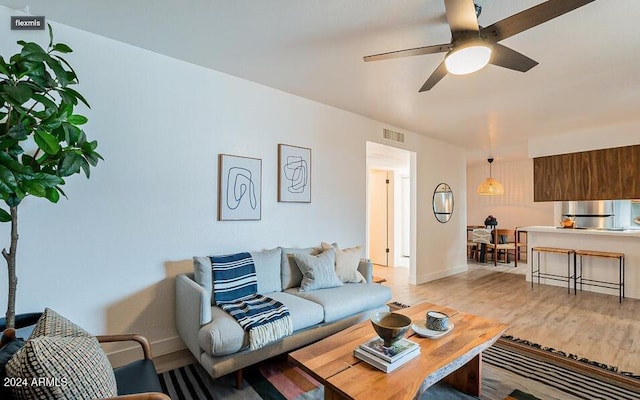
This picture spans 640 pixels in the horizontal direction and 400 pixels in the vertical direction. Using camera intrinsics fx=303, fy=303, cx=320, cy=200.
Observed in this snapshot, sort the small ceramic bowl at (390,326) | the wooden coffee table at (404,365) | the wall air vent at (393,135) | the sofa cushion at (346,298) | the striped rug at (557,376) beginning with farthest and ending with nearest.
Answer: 1. the wall air vent at (393,135)
2. the sofa cushion at (346,298)
3. the striped rug at (557,376)
4. the small ceramic bowl at (390,326)
5. the wooden coffee table at (404,365)

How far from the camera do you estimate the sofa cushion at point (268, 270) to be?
284cm

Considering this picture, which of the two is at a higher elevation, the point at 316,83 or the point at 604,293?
the point at 316,83

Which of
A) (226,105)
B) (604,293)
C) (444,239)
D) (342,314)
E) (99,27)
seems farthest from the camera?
(444,239)

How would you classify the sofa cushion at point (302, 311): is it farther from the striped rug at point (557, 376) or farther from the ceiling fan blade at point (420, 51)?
the ceiling fan blade at point (420, 51)

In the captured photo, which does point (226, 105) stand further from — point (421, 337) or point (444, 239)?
point (444, 239)

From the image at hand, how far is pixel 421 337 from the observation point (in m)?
1.94

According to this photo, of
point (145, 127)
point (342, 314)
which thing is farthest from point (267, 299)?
point (145, 127)

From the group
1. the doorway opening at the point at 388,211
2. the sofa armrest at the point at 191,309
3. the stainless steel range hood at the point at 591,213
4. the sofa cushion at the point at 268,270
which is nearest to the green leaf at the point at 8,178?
the sofa armrest at the point at 191,309

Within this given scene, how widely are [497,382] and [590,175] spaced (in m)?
4.46

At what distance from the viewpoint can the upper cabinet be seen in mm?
4547

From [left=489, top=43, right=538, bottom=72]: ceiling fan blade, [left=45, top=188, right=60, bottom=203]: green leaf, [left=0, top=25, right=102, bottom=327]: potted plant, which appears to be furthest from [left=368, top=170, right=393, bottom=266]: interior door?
[left=45, top=188, right=60, bottom=203]: green leaf

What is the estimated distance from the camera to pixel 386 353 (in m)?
1.63

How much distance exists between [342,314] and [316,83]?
7.62ft

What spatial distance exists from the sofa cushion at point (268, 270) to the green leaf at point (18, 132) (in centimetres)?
181
